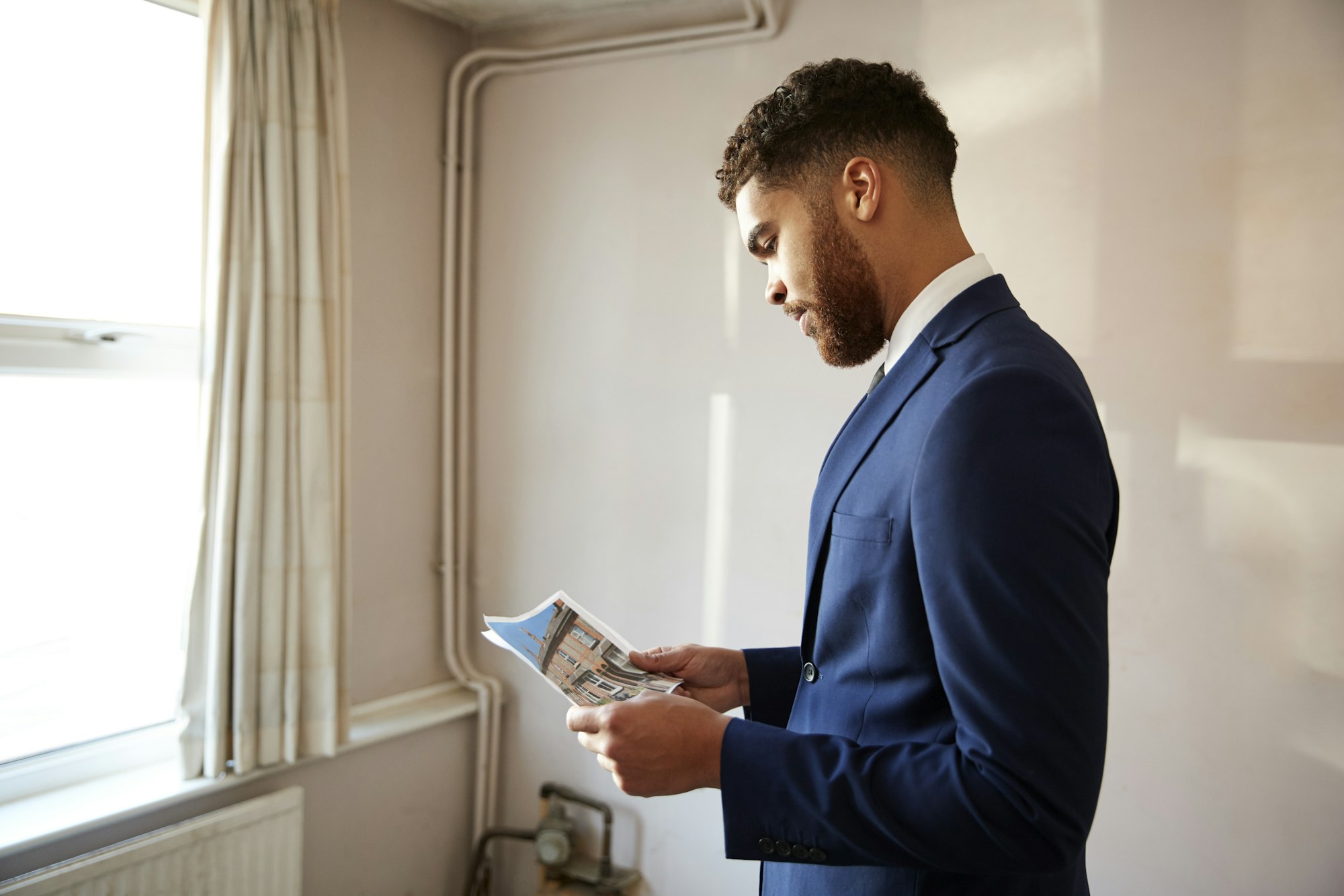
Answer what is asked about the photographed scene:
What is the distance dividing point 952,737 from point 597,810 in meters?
2.03

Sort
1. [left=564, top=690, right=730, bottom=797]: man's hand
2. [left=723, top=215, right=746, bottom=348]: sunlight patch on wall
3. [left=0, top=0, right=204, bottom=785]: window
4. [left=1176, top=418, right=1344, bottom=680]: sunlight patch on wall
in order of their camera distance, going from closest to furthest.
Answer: [left=564, top=690, right=730, bottom=797]: man's hand < [left=1176, top=418, right=1344, bottom=680]: sunlight patch on wall < [left=0, top=0, right=204, bottom=785]: window < [left=723, top=215, right=746, bottom=348]: sunlight patch on wall

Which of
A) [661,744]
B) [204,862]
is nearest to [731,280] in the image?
[661,744]

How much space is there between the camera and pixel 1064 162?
199 centimetres

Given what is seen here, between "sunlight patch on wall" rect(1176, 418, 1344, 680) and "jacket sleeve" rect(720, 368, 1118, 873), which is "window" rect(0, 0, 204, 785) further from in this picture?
"sunlight patch on wall" rect(1176, 418, 1344, 680)

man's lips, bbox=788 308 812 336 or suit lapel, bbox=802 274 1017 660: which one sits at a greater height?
man's lips, bbox=788 308 812 336

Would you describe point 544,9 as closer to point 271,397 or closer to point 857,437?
point 271,397

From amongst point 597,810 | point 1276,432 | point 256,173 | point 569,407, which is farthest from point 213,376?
point 1276,432

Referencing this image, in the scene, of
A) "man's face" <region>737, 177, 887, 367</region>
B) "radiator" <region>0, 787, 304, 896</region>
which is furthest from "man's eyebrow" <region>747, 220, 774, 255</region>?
"radiator" <region>0, 787, 304, 896</region>

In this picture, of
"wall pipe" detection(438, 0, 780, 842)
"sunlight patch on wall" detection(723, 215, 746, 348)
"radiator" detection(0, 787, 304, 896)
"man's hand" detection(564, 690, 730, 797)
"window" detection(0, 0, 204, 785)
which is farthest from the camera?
"wall pipe" detection(438, 0, 780, 842)

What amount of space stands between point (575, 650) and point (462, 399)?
1.70 m

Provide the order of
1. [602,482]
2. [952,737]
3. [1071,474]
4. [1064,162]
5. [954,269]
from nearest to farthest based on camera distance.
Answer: [1071,474], [952,737], [954,269], [1064,162], [602,482]

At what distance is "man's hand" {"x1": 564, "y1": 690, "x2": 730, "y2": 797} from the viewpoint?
0.93m

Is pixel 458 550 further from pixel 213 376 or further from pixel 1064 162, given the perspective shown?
pixel 1064 162

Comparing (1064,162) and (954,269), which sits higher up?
(1064,162)
